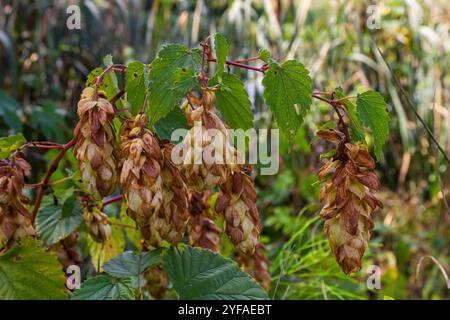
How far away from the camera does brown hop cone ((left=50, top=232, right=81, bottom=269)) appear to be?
66cm

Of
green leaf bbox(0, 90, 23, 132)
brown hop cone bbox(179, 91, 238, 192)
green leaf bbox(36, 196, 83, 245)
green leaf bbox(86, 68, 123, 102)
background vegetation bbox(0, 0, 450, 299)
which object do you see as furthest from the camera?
background vegetation bbox(0, 0, 450, 299)

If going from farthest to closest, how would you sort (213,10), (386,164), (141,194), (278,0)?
1. (213,10)
2. (386,164)
3. (278,0)
4. (141,194)

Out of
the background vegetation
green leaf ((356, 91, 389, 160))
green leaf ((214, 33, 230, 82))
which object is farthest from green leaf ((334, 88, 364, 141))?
the background vegetation

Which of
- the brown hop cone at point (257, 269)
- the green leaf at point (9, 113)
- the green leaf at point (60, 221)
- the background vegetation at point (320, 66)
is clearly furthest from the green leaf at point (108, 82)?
the background vegetation at point (320, 66)

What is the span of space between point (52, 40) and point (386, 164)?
1249 millimetres

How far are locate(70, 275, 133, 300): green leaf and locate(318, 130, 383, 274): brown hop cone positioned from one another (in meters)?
0.18

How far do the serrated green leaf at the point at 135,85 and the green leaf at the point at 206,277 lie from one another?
0.13 metres

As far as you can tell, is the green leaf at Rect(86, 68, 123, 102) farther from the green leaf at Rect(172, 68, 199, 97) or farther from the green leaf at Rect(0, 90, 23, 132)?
the green leaf at Rect(0, 90, 23, 132)

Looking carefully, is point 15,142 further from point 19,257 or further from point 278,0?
point 278,0

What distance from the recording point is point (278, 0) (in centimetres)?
188

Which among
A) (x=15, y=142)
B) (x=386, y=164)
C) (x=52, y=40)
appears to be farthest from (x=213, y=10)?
(x=15, y=142)

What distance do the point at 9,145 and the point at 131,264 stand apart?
16cm

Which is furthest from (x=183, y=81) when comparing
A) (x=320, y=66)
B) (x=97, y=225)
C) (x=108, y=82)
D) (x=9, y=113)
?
(x=320, y=66)

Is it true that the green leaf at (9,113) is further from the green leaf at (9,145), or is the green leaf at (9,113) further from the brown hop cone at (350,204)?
the brown hop cone at (350,204)
